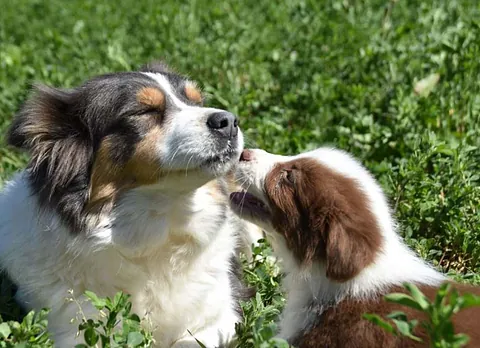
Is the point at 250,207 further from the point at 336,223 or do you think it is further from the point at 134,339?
the point at 134,339

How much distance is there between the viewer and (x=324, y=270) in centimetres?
417

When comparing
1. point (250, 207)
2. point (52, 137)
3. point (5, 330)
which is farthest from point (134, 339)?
point (52, 137)

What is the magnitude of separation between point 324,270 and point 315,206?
0.32m

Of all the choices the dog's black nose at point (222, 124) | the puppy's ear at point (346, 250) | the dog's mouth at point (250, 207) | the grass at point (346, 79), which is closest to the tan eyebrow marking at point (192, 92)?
the dog's black nose at point (222, 124)

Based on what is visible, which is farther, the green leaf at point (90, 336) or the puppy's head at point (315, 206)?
the puppy's head at point (315, 206)

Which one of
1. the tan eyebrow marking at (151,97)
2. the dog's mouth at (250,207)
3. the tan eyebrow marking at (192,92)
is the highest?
the tan eyebrow marking at (151,97)

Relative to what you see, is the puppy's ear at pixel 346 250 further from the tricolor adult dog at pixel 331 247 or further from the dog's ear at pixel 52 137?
the dog's ear at pixel 52 137

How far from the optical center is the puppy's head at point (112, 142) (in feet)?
14.8

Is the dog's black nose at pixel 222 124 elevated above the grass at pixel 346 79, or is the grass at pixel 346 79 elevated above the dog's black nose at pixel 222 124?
the dog's black nose at pixel 222 124

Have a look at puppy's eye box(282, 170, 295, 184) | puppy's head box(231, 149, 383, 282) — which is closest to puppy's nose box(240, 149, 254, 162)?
puppy's head box(231, 149, 383, 282)

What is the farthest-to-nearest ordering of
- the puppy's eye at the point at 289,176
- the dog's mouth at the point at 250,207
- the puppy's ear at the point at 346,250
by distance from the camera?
the dog's mouth at the point at 250,207, the puppy's eye at the point at 289,176, the puppy's ear at the point at 346,250

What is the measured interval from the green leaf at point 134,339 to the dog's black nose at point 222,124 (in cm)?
126

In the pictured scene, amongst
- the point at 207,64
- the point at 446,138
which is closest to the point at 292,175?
the point at 446,138

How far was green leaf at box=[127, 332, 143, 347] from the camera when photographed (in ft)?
12.2
